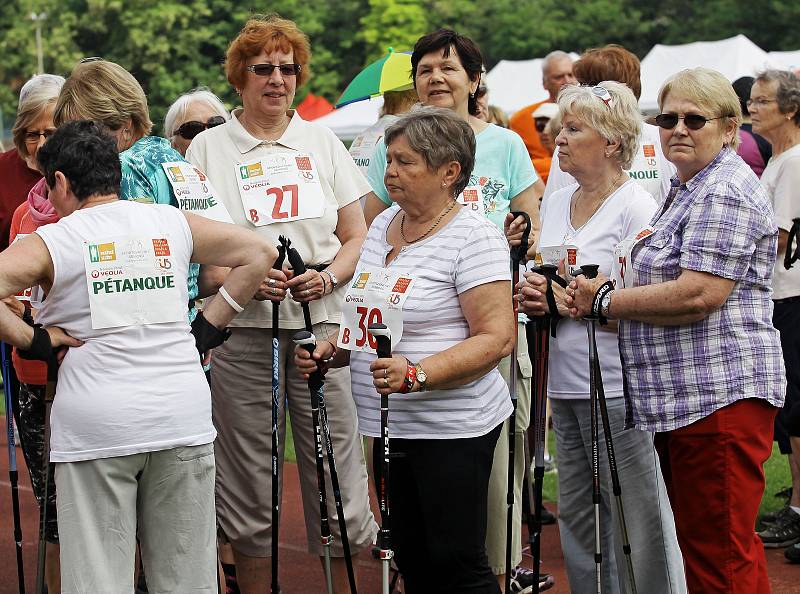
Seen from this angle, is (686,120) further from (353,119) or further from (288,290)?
(353,119)

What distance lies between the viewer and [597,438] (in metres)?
4.75

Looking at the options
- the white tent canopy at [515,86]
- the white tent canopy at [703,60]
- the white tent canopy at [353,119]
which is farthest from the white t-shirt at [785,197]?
the white tent canopy at [515,86]

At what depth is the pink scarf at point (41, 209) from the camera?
4.85 m

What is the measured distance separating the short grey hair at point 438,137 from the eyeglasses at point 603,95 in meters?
0.68

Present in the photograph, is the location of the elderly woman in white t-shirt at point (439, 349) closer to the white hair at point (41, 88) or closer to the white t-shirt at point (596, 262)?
the white t-shirt at point (596, 262)

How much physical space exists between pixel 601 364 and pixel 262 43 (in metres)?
2.06

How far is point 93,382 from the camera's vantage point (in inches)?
157

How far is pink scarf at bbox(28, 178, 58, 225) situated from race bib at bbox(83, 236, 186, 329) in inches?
38.1

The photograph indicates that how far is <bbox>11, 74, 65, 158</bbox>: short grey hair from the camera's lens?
581 centimetres

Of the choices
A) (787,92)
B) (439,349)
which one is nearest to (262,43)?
(439,349)

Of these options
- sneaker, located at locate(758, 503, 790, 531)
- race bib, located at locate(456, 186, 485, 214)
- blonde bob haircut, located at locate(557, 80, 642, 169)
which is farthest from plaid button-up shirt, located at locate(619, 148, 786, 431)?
sneaker, located at locate(758, 503, 790, 531)

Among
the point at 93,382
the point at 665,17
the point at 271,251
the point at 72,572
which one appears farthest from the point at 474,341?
the point at 665,17

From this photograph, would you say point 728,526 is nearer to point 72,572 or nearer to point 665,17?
point 72,572

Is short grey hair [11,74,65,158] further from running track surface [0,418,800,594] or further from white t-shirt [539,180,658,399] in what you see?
white t-shirt [539,180,658,399]
